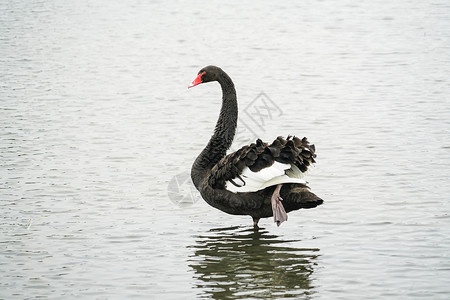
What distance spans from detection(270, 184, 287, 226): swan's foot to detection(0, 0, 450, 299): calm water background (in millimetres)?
251

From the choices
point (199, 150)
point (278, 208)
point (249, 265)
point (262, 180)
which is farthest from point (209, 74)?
point (249, 265)

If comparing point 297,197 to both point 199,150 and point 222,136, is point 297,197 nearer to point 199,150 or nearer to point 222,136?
point 222,136

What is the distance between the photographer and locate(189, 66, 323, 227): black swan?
6.43 meters

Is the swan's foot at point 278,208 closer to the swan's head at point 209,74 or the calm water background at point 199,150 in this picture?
the calm water background at point 199,150

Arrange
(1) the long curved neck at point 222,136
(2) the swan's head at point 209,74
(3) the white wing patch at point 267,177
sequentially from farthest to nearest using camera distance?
(2) the swan's head at point 209,74, (1) the long curved neck at point 222,136, (3) the white wing patch at point 267,177

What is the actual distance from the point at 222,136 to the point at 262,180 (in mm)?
1158

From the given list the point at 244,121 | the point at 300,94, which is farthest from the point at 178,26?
the point at 244,121

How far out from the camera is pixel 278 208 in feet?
21.4

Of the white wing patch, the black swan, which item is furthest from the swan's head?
the white wing patch

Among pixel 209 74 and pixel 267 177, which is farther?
pixel 209 74

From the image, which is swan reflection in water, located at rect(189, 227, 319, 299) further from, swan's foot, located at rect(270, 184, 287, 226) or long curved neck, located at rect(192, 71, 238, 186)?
long curved neck, located at rect(192, 71, 238, 186)

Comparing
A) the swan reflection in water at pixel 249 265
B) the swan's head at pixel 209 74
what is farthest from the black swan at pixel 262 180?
the swan's head at pixel 209 74

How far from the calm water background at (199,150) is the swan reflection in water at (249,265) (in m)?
0.02

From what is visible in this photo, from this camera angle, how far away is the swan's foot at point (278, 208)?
645 cm
